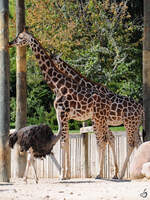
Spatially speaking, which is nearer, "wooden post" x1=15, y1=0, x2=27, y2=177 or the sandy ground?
the sandy ground

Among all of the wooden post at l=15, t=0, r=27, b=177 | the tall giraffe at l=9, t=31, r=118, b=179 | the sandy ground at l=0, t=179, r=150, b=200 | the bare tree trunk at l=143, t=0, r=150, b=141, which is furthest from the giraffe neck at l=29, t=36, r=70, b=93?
the sandy ground at l=0, t=179, r=150, b=200

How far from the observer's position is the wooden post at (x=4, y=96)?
10023mm

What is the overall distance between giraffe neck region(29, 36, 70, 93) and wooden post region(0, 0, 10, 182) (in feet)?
2.95

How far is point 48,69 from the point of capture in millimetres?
10969

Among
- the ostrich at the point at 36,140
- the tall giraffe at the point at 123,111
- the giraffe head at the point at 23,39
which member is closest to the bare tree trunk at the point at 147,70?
the tall giraffe at the point at 123,111

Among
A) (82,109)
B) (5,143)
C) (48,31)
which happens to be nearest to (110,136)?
(82,109)

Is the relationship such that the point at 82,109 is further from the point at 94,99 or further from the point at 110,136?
the point at 110,136

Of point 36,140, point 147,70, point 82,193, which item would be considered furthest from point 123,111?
point 82,193

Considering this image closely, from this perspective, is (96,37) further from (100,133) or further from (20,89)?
(100,133)

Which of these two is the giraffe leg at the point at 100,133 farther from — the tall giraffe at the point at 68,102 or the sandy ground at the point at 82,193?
the sandy ground at the point at 82,193

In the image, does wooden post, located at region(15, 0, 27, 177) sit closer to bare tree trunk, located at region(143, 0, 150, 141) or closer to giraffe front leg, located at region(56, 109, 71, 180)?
giraffe front leg, located at region(56, 109, 71, 180)

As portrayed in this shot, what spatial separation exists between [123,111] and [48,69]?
6.80 feet

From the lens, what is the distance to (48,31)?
63.4ft

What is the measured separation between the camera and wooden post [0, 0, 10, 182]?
1002 cm
